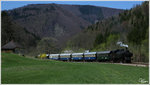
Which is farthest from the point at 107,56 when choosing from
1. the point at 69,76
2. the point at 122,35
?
the point at 122,35

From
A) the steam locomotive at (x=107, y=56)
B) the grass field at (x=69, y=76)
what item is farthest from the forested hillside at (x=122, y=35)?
the grass field at (x=69, y=76)

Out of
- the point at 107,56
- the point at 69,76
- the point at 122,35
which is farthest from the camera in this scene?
the point at 122,35

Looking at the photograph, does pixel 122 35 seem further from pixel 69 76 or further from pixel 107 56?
pixel 69 76

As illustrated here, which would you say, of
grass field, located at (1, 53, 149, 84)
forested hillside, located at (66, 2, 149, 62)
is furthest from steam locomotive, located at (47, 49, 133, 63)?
forested hillside, located at (66, 2, 149, 62)

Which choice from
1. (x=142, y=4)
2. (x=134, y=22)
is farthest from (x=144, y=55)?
(x=142, y=4)

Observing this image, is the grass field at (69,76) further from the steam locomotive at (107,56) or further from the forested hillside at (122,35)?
the forested hillside at (122,35)

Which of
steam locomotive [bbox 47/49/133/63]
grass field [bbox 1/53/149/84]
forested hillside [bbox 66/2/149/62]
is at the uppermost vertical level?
forested hillside [bbox 66/2/149/62]

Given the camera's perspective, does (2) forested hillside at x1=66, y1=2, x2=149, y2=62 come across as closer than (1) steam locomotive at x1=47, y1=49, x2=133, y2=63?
No

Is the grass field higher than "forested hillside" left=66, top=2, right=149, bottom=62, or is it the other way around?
"forested hillside" left=66, top=2, right=149, bottom=62

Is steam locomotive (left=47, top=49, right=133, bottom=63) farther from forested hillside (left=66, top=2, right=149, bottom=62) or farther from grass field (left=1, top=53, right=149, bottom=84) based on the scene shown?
forested hillside (left=66, top=2, right=149, bottom=62)

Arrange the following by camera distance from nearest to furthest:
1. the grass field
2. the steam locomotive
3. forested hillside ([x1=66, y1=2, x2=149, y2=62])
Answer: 1. the grass field
2. the steam locomotive
3. forested hillside ([x1=66, y1=2, x2=149, y2=62])

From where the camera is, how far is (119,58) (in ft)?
131

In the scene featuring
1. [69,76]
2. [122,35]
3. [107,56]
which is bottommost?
[69,76]

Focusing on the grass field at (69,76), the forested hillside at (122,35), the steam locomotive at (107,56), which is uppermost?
the forested hillside at (122,35)
